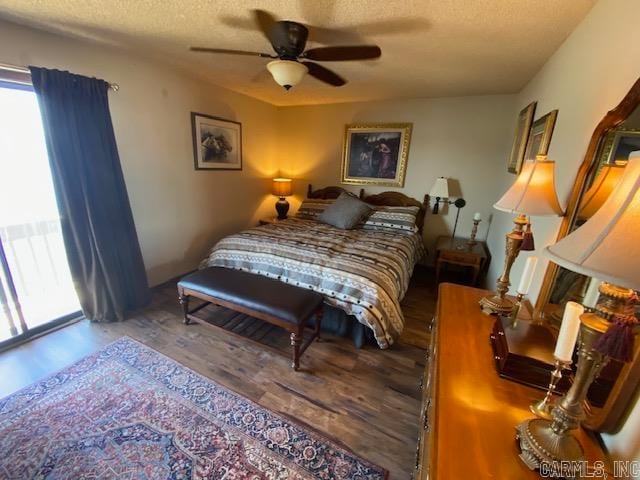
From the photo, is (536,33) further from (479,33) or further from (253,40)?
(253,40)

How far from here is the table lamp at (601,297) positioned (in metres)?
0.51

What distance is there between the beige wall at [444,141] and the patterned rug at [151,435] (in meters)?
3.12

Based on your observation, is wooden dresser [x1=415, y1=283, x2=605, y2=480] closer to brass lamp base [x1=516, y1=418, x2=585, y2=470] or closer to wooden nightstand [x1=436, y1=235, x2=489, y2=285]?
brass lamp base [x1=516, y1=418, x2=585, y2=470]

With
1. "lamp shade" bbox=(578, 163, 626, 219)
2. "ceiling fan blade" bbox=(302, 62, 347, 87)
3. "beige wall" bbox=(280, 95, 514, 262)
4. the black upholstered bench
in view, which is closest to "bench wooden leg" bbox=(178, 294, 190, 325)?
the black upholstered bench

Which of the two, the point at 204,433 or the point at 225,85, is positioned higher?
the point at 225,85

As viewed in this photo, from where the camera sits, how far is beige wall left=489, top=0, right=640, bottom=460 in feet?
3.25

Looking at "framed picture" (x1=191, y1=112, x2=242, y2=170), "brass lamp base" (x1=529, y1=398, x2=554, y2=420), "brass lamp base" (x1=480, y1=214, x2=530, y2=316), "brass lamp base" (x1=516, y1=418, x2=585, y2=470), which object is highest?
"framed picture" (x1=191, y1=112, x2=242, y2=170)

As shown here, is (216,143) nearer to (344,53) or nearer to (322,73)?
(322,73)

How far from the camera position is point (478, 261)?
2.89 metres

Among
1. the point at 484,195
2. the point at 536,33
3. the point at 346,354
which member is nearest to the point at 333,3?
the point at 536,33

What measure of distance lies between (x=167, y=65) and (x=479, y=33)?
2.78m

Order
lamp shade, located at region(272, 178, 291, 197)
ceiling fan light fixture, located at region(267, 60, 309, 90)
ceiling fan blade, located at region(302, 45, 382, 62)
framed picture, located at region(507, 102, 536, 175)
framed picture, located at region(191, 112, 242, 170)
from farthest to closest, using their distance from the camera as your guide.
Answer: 1. lamp shade, located at region(272, 178, 291, 197)
2. framed picture, located at region(191, 112, 242, 170)
3. framed picture, located at region(507, 102, 536, 175)
4. ceiling fan light fixture, located at region(267, 60, 309, 90)
5. ceiling fan blade, located at region(302, 45, 382, 62)

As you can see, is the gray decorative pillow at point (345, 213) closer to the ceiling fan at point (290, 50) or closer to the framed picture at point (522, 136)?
the framed picture at point (522, 136)

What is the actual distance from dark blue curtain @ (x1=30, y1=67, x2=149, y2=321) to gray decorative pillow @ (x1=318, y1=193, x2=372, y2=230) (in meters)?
2.13
